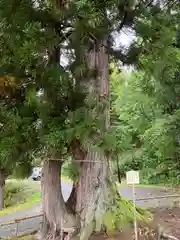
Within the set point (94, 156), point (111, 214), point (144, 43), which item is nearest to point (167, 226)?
point (111, 214)

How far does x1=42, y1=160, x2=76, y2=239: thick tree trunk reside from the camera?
4645mm

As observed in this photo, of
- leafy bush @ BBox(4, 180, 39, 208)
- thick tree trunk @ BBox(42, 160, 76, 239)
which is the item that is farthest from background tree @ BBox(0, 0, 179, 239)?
leafy bush @ BBox(4, 180, 39, 208)

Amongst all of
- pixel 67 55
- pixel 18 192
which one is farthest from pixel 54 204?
pixel 18 192

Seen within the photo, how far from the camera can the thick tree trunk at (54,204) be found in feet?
15.2

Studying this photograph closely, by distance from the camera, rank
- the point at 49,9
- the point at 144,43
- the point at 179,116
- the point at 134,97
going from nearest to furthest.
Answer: the point at 49,9 → the point at 144,43 → the point at 179,116 → the point at 134,97

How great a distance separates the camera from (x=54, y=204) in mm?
4695

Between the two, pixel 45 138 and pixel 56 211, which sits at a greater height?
pixel 45 138

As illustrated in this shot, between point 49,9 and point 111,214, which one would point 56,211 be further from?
point 49,9

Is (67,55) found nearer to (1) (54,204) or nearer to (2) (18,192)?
(1) (54,204)

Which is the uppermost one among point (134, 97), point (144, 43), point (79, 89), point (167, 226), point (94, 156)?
point (134, 97)

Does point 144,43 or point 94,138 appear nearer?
point 94,138

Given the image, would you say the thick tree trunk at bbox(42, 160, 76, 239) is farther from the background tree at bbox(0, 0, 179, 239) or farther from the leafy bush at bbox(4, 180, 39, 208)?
the leafy bush at bbox(4, 180, 39, 208)

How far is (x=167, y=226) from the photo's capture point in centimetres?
524

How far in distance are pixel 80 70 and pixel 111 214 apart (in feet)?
7.15
